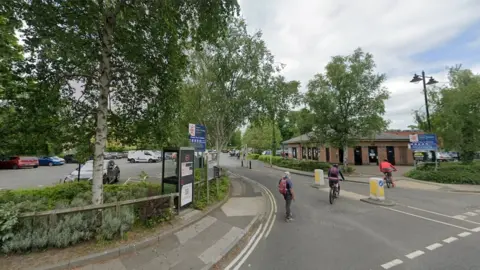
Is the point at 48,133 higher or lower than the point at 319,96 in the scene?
lower

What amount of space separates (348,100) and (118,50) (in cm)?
1896

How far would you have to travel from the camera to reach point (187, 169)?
8.10 m

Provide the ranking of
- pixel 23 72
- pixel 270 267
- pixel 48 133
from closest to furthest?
pixel 270 267, pixel 23 72, pixel 48 133

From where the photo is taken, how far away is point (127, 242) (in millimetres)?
5262

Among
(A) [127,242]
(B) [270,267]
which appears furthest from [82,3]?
(B) [270,267]

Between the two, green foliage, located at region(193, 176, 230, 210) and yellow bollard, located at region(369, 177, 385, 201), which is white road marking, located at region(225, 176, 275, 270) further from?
yellow bollard, located at region(369, 177, 385, 201)

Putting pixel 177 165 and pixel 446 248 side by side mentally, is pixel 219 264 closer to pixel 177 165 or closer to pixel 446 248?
pixel 177 165

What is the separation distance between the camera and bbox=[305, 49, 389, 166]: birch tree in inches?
754

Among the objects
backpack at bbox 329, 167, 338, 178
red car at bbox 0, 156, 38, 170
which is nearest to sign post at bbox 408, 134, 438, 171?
Answer: backpack at bbox 329, 167, 338, 178

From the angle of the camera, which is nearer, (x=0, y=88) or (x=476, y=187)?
(x=0, y=88)

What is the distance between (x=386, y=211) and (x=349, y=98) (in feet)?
44.6

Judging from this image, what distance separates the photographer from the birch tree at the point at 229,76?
14680mm

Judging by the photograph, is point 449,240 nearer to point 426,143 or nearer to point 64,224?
point 64,224

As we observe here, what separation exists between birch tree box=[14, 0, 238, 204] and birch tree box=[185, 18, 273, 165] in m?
7.08
